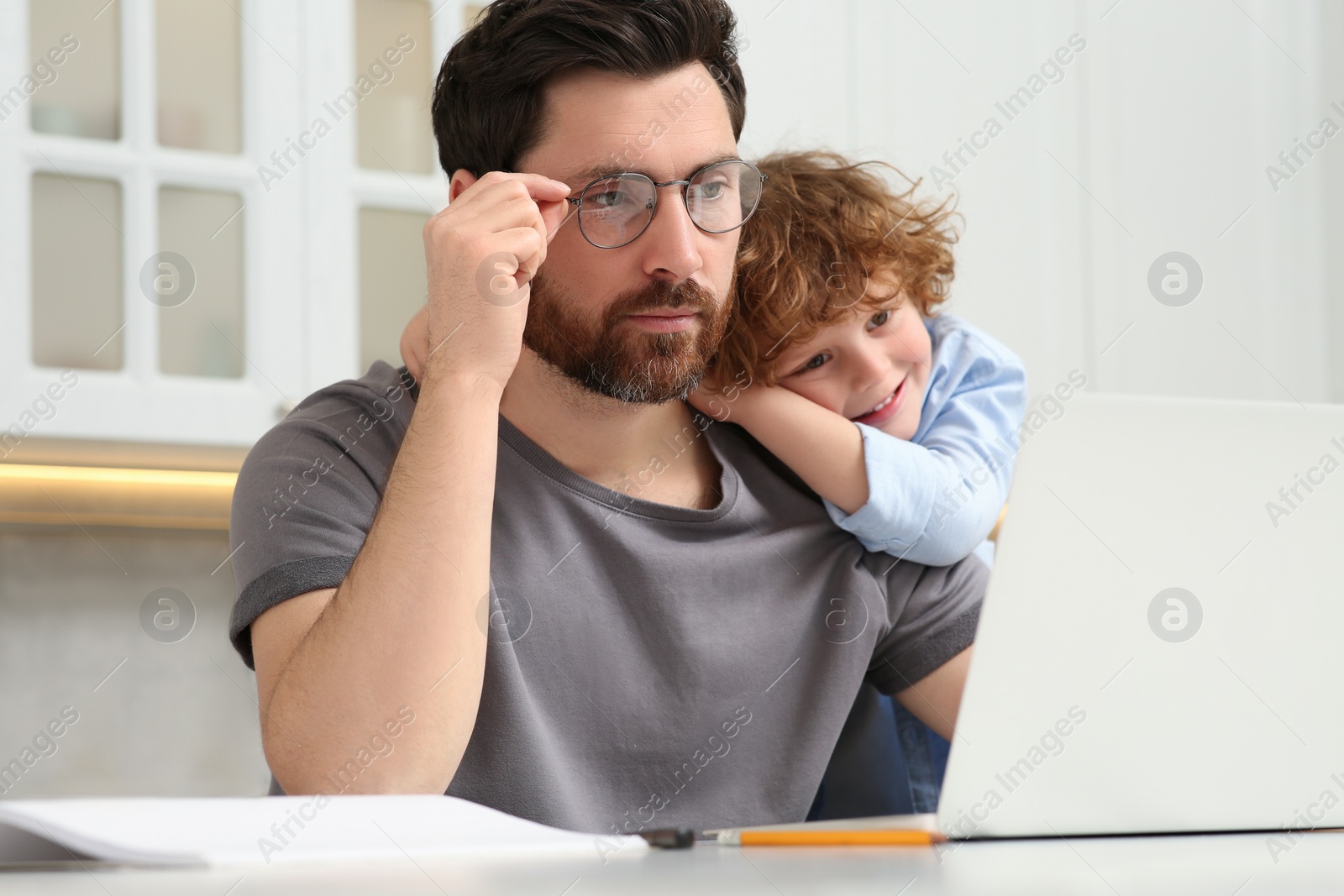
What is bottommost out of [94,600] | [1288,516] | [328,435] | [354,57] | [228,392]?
[94,600]

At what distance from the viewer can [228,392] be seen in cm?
182

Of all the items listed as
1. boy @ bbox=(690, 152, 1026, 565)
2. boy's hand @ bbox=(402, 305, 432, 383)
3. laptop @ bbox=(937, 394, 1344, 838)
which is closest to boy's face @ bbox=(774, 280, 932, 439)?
boy @ bbox=(690, 152, 1026, 565)

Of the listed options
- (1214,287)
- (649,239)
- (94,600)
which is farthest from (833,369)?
(1214,287)

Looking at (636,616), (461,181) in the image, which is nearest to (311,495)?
(636,616)

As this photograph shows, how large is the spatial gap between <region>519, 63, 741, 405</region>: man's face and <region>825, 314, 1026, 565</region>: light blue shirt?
0.20 m

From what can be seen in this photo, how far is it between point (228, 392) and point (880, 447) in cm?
109

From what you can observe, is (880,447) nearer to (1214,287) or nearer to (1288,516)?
(1288,516)

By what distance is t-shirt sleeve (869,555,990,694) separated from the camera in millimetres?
1214

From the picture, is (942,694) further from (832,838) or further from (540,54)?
(540,54)

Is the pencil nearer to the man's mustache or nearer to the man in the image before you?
the man

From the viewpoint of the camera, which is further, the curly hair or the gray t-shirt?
the curly hair

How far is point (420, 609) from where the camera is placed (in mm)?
926

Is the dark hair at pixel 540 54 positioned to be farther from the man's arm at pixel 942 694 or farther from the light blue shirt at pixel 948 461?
the man's arm at pixel 942 694

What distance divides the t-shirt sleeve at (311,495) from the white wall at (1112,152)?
1243 millimetres
